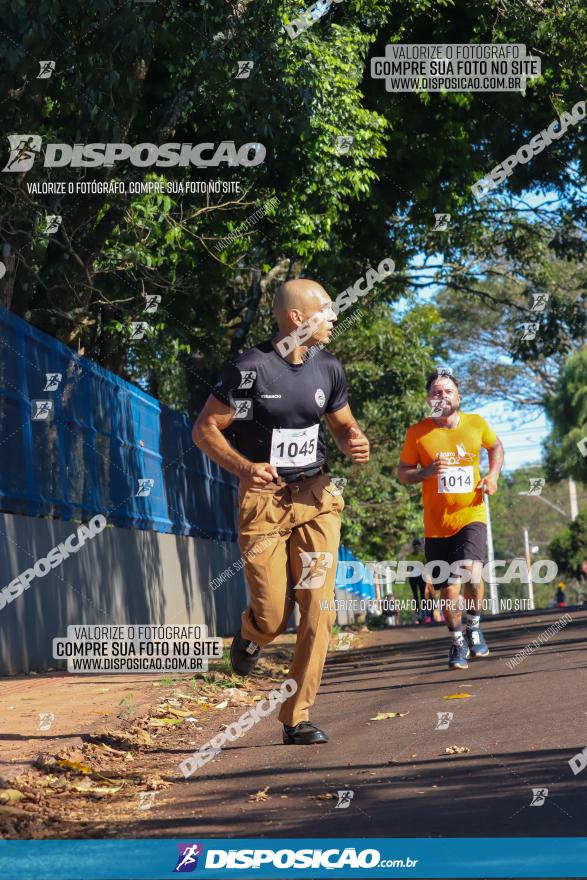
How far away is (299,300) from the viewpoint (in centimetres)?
723

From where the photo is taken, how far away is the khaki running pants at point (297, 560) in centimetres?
723

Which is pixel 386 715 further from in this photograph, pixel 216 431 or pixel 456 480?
pixel 456 480

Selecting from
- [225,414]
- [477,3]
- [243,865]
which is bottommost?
[243,865]

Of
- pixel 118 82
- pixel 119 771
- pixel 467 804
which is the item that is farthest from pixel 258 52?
pixel 467 804

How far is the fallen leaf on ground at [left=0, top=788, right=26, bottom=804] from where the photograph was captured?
5828 millimetres

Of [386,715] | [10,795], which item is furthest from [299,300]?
[386,715]

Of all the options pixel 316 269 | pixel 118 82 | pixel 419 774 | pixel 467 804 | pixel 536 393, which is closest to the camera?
pixel 467 804

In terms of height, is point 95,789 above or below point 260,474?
below

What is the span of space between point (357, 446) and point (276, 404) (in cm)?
47

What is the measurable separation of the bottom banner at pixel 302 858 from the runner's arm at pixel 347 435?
2.71 metres

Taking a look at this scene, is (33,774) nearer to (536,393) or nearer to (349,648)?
(349,648)

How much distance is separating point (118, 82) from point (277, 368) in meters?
7.13

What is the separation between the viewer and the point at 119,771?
6941mm

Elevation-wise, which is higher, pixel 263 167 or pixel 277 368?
pixel 263 167
